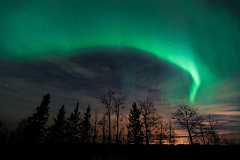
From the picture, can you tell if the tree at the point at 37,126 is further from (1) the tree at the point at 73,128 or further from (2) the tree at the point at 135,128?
(2) the tree at the point at 135,128

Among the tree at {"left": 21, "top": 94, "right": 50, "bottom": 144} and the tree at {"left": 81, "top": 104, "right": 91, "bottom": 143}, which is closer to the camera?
the tree at {"left": 21, "top": 94, "right": 50, "bottom": 144}

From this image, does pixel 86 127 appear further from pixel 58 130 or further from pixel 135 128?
pixel 135 128

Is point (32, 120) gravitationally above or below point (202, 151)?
above

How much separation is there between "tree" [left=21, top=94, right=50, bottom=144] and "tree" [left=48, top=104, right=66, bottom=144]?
3151mm

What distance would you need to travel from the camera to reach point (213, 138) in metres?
36.5

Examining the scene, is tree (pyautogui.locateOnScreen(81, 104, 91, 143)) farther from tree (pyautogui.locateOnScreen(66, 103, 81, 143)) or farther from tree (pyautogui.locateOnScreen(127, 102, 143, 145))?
tree (pyautogui.locateOnScreen(127, 102, 143, 145))

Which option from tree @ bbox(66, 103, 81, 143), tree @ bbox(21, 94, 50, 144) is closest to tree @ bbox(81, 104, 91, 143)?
tree @ bbox(66, 103, 81, 143)

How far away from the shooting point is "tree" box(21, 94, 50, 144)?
30.5 m

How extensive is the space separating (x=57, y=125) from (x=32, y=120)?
905 centimetres

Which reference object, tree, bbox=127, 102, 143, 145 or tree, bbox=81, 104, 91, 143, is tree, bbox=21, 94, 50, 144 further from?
tree, bbox=127, 102, 143, 145

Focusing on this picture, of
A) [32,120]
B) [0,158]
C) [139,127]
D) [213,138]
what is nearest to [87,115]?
[32,120]

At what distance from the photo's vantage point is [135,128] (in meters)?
36.2

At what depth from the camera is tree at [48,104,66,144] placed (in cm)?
3736

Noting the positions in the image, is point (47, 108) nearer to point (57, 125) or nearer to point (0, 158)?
point (57, 125)
